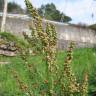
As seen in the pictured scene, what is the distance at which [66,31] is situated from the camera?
67.4 feet

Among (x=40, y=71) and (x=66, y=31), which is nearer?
(x=40, y=71)

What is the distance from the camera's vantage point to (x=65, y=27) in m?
20.6

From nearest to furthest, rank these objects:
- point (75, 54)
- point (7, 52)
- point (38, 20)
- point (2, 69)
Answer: point (38, 20)
point (2, 69)
point (75, 54)
point (7, 52)

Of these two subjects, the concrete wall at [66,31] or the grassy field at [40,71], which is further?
the concrete wall at [66,31]

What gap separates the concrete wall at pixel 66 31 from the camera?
60.8ft

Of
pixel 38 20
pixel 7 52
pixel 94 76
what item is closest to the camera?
pixel 38 20

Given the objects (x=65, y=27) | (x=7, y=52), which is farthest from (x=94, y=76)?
(x=65, y=27)

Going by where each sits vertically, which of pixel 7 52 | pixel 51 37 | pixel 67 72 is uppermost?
pixel 51 37

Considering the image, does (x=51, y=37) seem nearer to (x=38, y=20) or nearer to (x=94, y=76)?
(x=38, y=20)

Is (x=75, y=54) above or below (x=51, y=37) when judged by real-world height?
below

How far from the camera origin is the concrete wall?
1853cm

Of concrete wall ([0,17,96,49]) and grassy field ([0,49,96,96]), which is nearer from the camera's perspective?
grassy field ([0,49,96,96])

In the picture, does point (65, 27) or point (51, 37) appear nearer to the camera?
point (51, 37)

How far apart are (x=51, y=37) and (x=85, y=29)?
18.9 metres
